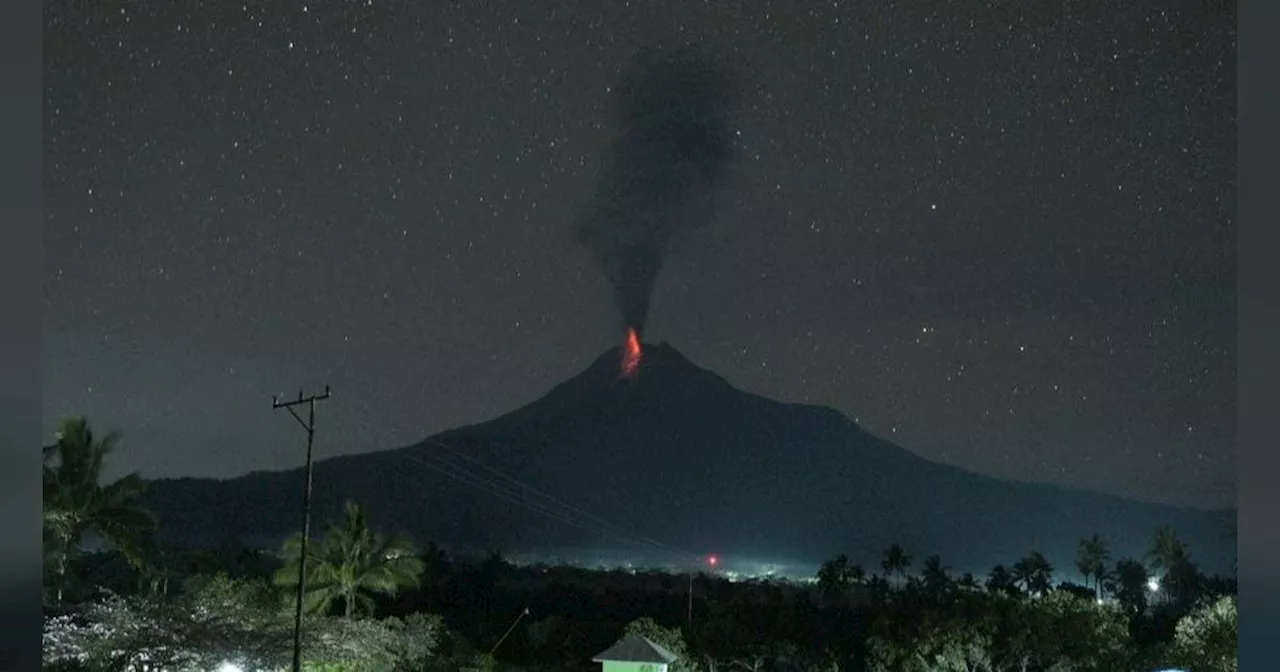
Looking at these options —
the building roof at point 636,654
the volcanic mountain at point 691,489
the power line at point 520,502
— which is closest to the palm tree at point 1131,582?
the building roof at point 636,654

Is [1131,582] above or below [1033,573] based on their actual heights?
above

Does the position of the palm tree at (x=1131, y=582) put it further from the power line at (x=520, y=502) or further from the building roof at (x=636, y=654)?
the power line at (x=520, y=502)

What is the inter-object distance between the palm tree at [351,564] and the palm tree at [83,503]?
2.26 m

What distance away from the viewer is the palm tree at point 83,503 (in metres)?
15.5

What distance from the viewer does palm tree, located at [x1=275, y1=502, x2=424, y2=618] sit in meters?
18.0

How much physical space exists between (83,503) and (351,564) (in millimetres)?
3762

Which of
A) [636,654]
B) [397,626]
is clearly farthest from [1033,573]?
[636,654]

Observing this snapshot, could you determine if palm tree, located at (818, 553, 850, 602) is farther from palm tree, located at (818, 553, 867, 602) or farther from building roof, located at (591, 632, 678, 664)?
building roof, located at (591, 632, 678, 664)

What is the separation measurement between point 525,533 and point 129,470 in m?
58.5

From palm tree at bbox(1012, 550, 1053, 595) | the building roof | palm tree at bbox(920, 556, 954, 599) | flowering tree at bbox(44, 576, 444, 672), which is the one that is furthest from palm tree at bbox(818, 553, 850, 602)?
flowering tree at bbox(44, 576, 444, 672)

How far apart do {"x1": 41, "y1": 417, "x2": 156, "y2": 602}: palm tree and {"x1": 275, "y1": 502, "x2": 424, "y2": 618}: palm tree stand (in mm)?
2265

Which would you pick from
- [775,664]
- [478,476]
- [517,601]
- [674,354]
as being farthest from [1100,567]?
[674,354]

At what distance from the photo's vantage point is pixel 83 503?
15.6 m

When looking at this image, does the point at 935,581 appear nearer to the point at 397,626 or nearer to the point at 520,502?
the point at 397,626
